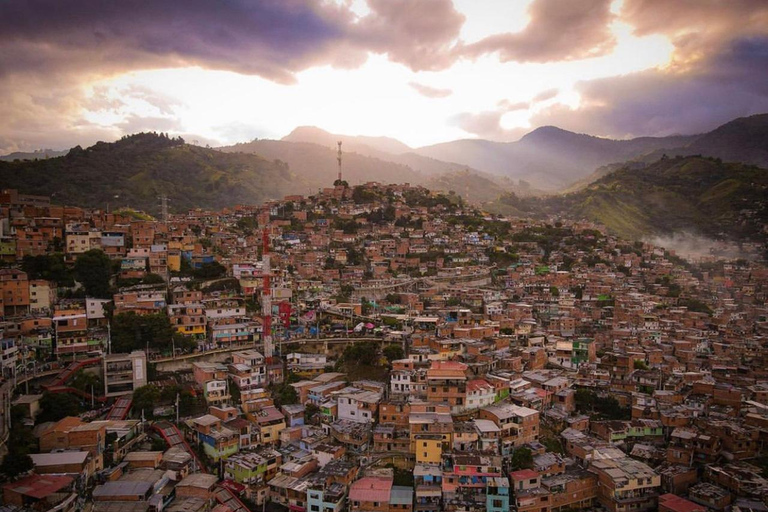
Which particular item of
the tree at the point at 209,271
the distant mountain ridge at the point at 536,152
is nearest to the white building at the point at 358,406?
the tree at the point at 209,271

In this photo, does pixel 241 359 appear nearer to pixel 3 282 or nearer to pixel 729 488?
pixel 3 282

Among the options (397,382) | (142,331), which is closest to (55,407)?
(142,331)

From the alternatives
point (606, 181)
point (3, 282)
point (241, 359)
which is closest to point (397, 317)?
point (241, 359)

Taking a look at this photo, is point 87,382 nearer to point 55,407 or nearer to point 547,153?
point 55,407

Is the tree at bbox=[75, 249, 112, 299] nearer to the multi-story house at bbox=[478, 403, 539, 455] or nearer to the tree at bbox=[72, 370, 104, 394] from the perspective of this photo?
the tree at bbox=[72, 370, 104, 394]

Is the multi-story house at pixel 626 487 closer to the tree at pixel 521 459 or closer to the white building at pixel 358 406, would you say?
the tree at pixel 521 459

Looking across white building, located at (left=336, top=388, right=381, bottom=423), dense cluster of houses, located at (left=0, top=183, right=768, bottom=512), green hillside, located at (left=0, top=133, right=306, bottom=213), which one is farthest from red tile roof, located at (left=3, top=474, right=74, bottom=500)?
green hillside, located at (left=0, top=133, right=306, bottom=213)
